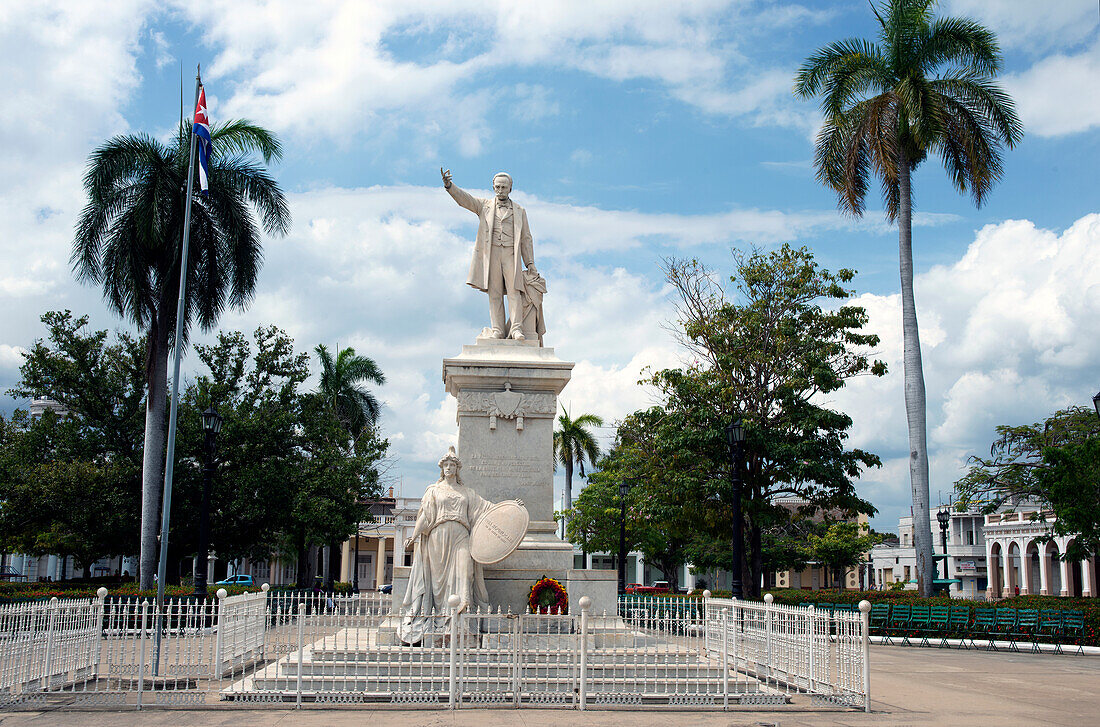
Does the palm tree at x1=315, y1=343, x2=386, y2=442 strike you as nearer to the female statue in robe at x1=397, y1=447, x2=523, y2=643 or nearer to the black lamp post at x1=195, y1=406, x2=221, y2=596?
the black lamp post at x1=195, y1=406, x2=221, y2=596

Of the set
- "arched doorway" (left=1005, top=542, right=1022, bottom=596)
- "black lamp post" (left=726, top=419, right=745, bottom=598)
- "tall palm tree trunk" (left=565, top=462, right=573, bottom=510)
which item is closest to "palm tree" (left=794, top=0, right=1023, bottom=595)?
"black lamp post" (left=726, top=419, right=745, bottom=598)

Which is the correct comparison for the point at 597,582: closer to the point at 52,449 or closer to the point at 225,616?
the point at 225,616

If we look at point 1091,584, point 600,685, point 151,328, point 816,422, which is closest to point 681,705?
point 600,685

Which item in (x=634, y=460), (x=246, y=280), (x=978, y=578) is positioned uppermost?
(x=246, y=280)

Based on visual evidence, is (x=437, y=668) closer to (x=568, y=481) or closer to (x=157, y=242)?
(x=157, y=242)

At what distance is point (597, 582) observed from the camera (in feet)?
43.8

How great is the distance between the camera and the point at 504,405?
14.4 meters

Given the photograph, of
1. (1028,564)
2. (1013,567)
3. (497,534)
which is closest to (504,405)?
(497,534)

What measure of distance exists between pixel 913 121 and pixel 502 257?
55.7 ft

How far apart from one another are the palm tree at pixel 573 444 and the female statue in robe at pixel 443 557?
42795 mm

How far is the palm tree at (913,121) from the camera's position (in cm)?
2706

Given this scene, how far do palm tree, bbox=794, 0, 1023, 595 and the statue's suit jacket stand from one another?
52.3ft

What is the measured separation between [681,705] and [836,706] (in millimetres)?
1979

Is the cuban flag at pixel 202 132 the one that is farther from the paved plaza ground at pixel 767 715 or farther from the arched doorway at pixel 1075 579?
the arched doorway at pixel 1075 579
